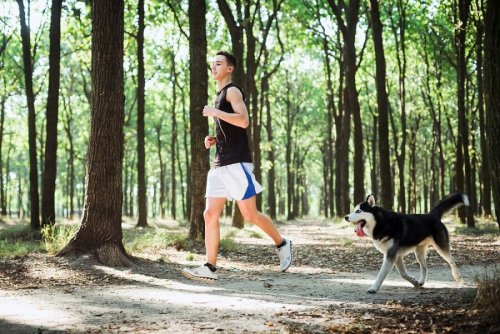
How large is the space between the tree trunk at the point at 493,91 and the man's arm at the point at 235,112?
9.28 feet

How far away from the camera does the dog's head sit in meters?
6.70

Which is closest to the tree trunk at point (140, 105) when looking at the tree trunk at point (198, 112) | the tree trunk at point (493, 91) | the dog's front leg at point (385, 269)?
the tree trunk at point (198, 112)

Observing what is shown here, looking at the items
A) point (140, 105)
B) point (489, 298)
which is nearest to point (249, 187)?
point (489, 298)

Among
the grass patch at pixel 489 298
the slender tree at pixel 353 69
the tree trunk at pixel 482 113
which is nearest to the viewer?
the grass patch at pixel 489 298

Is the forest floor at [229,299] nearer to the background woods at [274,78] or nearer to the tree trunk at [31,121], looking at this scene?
Answer: the background woods at [274,78]

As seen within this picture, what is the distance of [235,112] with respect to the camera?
263 inches

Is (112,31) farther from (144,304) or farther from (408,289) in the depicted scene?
(408,289)

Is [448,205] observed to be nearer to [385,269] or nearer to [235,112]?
[385,269]

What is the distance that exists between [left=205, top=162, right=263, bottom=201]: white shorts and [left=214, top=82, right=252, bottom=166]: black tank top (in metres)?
0.08

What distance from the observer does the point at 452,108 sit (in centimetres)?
3734

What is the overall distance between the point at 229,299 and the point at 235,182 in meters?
1.58

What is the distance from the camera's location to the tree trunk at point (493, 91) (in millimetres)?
5391

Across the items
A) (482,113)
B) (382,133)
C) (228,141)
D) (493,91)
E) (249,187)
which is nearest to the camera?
(493,91)

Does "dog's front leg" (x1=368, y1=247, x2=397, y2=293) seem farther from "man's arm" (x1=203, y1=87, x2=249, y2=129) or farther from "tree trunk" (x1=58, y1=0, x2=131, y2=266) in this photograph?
"tree trunk" (x1=58, y1=0, x2=131, y2=266)
